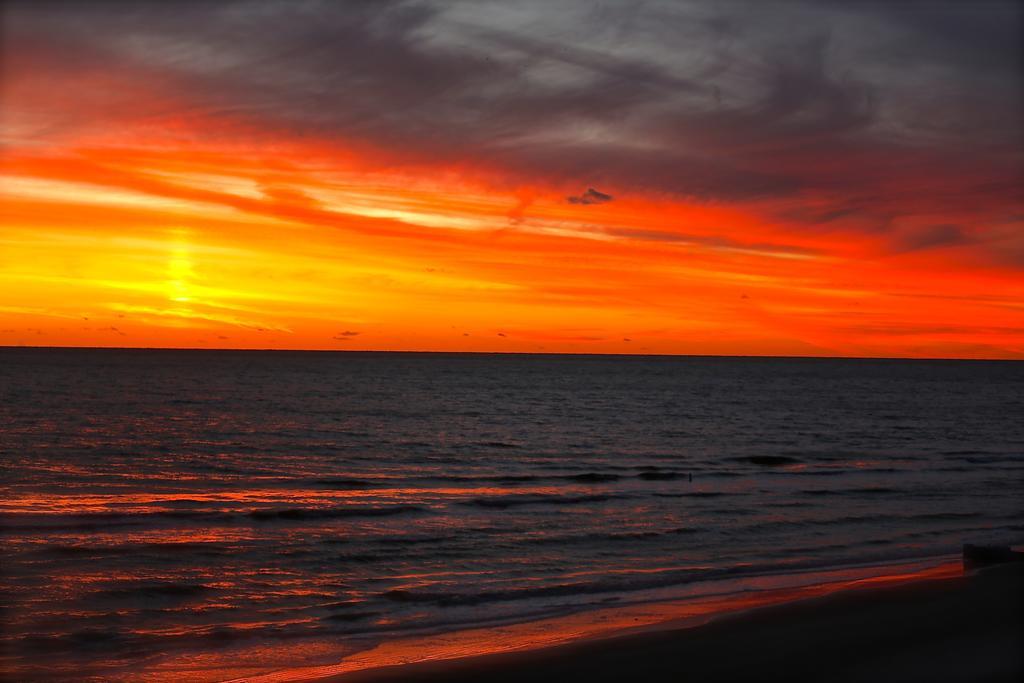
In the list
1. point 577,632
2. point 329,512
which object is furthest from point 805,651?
point 329,512

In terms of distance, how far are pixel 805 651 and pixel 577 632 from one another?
3264mm

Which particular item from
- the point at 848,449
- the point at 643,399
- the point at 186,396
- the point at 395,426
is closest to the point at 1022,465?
the point at 848,449

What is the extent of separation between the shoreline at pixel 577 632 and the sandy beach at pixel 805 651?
0.20 ft

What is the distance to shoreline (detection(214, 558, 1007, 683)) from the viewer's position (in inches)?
435

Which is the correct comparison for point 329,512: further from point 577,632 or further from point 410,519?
point 577,632

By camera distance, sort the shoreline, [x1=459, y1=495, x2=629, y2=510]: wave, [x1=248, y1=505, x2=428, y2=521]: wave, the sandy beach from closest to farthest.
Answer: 1. the sandy beach
2. the shoreline
3. [x1=248, y1=505, x2=428, y2=521]: wave
4. [x1=459, y1=495, x2=629, y2=510]: wave

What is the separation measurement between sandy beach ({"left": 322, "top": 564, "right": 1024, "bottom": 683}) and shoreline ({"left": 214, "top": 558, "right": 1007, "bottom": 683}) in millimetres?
61

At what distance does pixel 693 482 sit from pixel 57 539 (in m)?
20.5

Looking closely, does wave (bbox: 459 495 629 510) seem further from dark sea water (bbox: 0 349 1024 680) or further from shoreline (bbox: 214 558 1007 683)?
shoreline (bbox: 214 558 1007 683)

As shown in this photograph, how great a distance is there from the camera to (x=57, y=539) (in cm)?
1931

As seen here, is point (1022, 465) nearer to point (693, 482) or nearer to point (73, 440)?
point (693, 482)

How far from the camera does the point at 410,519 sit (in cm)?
2284

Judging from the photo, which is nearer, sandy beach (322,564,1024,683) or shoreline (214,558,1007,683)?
sandy beach (322,564,1024,683)

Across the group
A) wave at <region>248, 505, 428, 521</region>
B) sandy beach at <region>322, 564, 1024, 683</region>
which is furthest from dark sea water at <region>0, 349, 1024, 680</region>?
sandy beach at <region>322, 564, 1024, 683</region>
